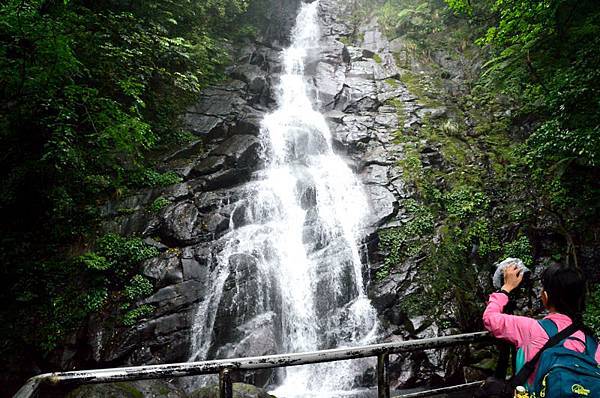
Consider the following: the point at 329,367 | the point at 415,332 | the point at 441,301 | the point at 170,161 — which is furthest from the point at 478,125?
the point at 170,161

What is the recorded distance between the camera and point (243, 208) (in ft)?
33.1

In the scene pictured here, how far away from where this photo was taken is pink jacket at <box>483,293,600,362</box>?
157 cm

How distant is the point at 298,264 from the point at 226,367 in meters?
7.19

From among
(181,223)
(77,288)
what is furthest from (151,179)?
(77,288)

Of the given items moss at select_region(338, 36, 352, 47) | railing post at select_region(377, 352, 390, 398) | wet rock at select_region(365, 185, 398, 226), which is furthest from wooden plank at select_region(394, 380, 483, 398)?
moss at select_region(338, 36, 352, 47)

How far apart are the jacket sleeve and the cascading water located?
5.60 m

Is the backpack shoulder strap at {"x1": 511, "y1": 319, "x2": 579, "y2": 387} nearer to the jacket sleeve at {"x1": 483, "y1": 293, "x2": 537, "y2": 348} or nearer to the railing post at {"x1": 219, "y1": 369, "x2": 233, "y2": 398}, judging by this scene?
the jacket sleeve at {"x1": 483, "y1": 293, "x2": 537, "y2": 348}

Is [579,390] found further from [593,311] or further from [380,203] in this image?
[380,203]

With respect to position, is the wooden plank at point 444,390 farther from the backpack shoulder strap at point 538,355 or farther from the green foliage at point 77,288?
the green foliage at point 77,288

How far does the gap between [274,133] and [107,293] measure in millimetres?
7867

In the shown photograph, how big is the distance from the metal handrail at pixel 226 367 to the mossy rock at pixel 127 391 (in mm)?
1685

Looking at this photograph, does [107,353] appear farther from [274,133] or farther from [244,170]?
[274,133]

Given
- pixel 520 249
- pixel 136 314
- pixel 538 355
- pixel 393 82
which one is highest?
pixel 393 82

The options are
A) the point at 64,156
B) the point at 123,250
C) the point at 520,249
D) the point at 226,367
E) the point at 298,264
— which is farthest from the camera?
the point at 298,264
